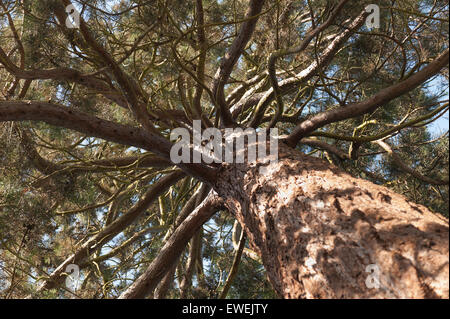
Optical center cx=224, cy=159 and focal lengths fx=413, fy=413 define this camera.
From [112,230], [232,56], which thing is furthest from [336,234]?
[112,230]

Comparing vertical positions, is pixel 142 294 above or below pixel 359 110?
below

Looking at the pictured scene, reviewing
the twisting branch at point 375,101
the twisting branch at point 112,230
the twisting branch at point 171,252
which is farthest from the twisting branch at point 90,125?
the twisting branch at point 112,230

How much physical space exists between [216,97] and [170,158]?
53 cm

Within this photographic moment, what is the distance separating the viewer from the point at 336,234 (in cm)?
126

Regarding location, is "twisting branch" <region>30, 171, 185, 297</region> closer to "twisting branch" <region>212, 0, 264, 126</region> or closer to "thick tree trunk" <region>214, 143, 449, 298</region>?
"twisting branch" <region>212, 0, 264, 126</region>

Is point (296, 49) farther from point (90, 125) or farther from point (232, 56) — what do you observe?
point (90, 125)

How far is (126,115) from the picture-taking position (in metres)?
3.17

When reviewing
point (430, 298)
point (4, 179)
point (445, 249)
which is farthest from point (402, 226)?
point (4, 179)

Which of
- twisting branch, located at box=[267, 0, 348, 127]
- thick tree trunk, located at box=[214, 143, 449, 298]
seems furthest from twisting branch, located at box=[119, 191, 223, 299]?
twisting branch, located at box=[267, 0, 348, 127]

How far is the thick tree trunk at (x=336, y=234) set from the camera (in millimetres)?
1042

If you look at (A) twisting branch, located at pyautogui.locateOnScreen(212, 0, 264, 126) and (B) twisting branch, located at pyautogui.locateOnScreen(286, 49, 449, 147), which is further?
(A) twisting branch, located at pyautogui.locateOnScreen(212, 0, 264, 126)

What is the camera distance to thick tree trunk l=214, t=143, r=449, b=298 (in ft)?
3.42

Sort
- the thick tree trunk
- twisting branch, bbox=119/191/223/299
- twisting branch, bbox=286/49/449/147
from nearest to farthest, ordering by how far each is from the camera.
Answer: the thick tree trunk, twisting branch, bbox=286/49/449/147, twisting branch, bbox=119/191/223/299
